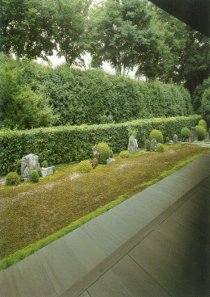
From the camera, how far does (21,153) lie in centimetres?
484

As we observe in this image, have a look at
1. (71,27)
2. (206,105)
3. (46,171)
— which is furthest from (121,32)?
(46,171)

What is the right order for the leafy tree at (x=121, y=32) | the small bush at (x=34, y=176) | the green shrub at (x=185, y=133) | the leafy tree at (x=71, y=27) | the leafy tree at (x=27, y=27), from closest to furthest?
the small bush at (x=34, y=176) < the leafy tree at (x=27, y=27) < the green shrub at (x=185, y=133) < the leafy tree at (x=71, y=27) < the leafy tree at (x=121, y=32)

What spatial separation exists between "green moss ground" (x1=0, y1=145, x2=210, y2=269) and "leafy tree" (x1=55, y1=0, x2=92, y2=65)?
1285 centimetres

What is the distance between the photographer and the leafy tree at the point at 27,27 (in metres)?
9.55

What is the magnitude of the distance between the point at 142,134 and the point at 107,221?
23.8ft

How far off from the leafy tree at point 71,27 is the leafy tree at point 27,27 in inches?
26.7

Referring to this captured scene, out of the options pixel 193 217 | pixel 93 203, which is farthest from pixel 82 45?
pixel 193 217

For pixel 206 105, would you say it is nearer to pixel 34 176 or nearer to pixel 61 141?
pixel 61 141

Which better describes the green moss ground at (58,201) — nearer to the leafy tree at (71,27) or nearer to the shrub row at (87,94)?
Answer: the shrub row at (87,94)

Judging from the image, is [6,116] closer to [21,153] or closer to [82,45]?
[21,153]

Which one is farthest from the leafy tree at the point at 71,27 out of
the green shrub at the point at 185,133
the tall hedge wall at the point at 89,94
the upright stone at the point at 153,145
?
the green shrub at the point at 185,133

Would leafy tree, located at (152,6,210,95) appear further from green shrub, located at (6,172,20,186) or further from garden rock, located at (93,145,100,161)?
green shrub, located at (6,172,20,186)

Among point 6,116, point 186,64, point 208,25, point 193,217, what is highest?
point 186,64

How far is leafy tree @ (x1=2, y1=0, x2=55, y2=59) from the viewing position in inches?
376
